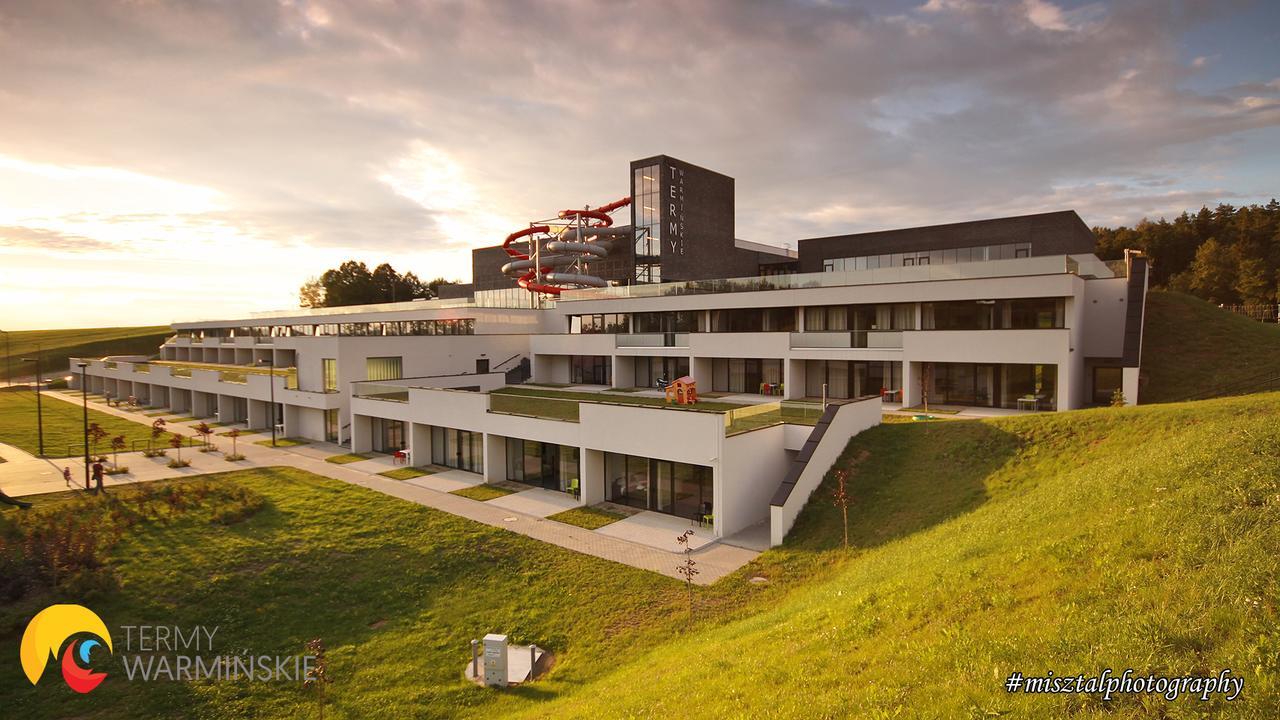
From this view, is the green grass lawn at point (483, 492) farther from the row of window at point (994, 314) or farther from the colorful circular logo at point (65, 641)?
the row of window at point (994, 314)

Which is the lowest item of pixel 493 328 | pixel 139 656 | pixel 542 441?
pixel 139 656

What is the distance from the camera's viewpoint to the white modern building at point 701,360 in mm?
20484

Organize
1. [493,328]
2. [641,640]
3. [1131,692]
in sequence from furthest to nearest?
1. [493,328]
2. [641,640]
3. [1131,692]

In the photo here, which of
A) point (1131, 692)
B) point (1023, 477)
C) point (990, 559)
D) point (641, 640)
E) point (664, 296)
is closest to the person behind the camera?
point (1131, 692)

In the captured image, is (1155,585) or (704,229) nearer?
(1155,585)

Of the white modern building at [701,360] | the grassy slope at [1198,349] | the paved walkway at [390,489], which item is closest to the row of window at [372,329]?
the white modern building at [701,360]

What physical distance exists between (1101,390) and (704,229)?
30.3m

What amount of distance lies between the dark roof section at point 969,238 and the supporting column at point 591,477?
31.6 m

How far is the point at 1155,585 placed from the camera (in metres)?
7.13

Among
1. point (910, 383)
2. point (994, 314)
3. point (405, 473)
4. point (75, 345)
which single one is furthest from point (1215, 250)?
point (75, 345)

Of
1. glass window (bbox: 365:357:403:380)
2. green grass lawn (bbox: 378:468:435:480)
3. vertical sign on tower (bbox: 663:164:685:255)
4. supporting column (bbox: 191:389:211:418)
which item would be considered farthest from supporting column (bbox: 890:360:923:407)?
supporting column (bbox: 191:389:211:418)

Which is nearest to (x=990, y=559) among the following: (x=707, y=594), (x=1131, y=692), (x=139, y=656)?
(x=1131, y=692)

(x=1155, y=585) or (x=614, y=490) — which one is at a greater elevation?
(x=1155, y=585)

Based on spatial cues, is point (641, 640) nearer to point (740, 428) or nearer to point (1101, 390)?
point (740, 428)
